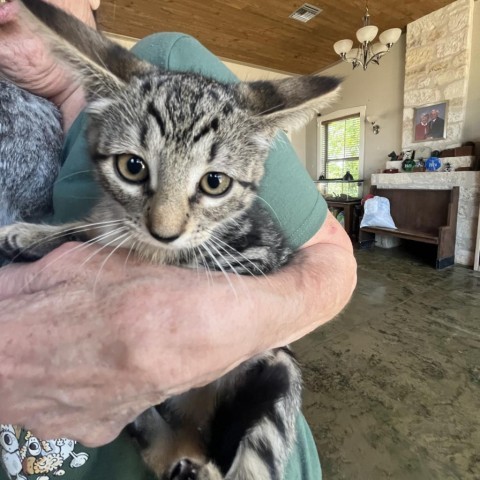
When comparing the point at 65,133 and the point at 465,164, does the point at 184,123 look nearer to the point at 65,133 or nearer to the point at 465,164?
the point at 65,133

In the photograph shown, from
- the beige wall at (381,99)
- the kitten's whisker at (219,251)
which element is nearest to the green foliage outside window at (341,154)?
the beige wall at (381,99)

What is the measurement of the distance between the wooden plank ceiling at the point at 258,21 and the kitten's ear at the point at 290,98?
12.0 ft

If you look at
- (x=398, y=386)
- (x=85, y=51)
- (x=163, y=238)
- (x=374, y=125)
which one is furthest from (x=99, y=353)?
(x=374, y=125)

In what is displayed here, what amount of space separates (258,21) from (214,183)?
456cm

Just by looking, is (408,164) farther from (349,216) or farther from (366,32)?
(366,32)

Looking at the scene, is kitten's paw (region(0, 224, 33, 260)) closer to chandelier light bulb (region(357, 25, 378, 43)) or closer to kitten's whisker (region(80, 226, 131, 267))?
kitten's whisker (region(80, 226, 131, 267))

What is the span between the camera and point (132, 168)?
0.62 meters

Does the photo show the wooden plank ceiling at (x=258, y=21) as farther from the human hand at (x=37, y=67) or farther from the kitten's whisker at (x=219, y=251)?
the kitten's whisker at (x=219, y=251)

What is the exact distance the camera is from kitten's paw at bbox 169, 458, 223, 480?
624mm

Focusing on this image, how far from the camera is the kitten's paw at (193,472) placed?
0.62 m

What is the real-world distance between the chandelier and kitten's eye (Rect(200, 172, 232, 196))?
3.78 metres

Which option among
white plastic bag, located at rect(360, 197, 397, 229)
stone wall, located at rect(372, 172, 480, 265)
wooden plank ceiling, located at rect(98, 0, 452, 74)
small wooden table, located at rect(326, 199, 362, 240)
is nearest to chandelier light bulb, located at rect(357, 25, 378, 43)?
wooden plank ceiling, located at rect(98, 0, 452, 74)

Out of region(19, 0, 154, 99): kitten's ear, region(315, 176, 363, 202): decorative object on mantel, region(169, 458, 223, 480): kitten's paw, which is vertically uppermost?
region(19, 0, 154, 99): kitten's ear

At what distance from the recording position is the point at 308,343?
234cm
